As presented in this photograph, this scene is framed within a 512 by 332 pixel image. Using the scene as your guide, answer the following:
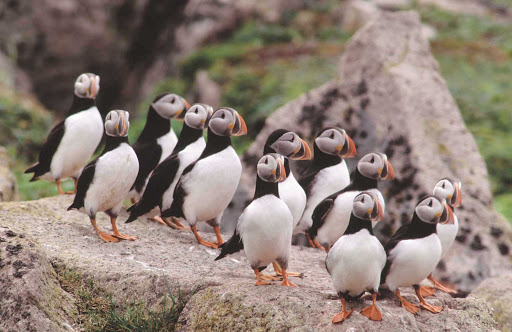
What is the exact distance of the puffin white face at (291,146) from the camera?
5188mm

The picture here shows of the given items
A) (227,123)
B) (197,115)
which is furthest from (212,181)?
(197,115)

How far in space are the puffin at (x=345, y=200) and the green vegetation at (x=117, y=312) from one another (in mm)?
1665

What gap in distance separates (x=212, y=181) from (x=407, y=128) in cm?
272

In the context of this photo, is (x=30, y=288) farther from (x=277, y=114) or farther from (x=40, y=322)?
(x=277, y=114)

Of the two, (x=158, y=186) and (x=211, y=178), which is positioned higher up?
(x=211, y=178)

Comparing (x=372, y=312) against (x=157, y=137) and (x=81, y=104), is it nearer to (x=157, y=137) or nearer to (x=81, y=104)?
(x=157, y=137)

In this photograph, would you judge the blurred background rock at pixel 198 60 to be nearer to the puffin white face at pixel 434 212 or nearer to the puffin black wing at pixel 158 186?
the puffin black wing at pixel 158 186

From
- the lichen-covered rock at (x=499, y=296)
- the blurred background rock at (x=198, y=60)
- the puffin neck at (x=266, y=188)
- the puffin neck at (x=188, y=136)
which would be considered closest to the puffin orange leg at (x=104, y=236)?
the puffin neck at (x=188, y=136)

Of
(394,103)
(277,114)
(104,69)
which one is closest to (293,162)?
(277,114)

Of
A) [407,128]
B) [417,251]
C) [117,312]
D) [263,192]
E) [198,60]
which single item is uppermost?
[198,60]

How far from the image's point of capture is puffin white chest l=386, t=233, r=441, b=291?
440cm

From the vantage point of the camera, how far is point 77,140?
21.6ft

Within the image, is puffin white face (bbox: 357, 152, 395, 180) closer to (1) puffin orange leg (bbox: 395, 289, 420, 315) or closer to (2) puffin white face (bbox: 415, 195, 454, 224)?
(2) puffin white face (bbox: 415, 195, 454, 224)

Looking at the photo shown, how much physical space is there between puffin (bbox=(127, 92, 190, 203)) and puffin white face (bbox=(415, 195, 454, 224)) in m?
2.81
